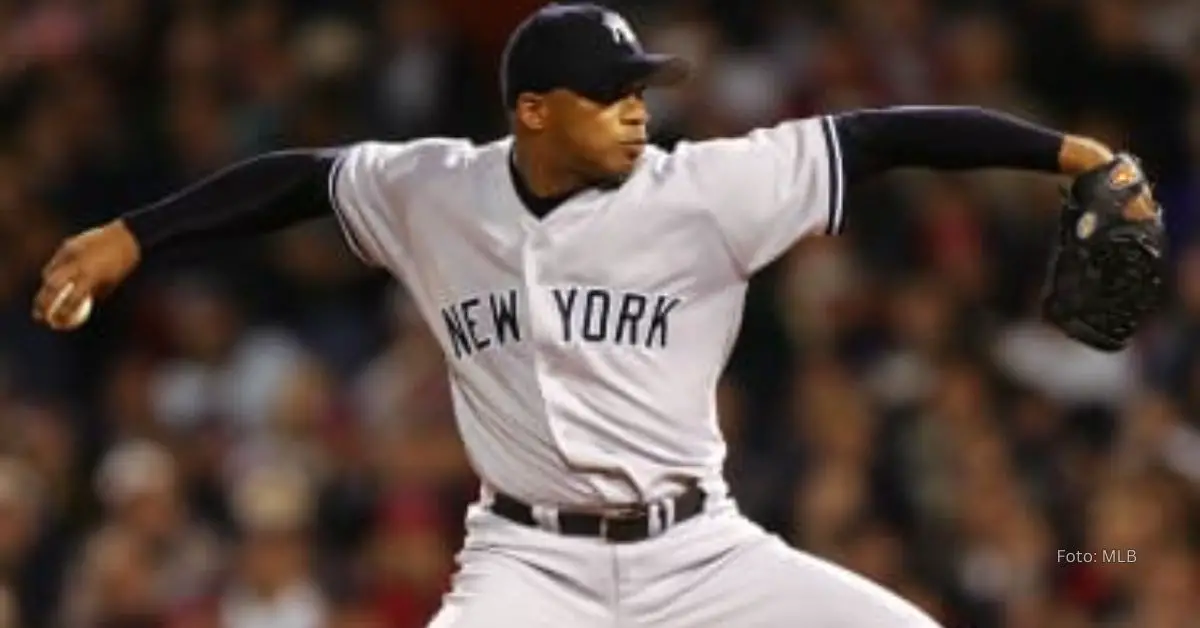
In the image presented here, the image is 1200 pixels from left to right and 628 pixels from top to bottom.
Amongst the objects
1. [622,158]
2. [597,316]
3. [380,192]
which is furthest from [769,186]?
[380,192]

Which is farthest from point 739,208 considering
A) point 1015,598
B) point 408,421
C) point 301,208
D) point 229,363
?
point 229,363

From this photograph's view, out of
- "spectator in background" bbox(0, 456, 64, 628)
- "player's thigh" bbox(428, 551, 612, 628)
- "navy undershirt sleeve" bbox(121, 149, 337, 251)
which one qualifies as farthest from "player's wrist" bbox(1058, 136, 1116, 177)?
"spectator in background" bbox(0, 456, 64, 628)

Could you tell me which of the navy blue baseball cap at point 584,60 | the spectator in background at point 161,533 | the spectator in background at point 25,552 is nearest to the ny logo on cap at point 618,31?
the navy blue baseball cap at point 584,60

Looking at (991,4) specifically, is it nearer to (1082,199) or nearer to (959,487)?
(959,487)

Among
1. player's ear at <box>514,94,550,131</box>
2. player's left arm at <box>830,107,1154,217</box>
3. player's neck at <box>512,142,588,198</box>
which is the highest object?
player's ear at <box>514,94,550,131</box>

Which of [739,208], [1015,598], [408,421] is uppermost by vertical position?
[739,208]

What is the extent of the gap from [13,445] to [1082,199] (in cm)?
510

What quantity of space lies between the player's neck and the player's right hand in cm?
67

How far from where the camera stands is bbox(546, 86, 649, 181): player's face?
5004mm

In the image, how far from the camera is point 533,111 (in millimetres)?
5047

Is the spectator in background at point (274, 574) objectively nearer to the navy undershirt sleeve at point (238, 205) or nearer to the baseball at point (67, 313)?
the navy undershirt sleeve at point (238, 205)

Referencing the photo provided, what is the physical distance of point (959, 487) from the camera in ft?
27.1

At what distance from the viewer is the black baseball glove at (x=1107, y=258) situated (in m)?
4.94

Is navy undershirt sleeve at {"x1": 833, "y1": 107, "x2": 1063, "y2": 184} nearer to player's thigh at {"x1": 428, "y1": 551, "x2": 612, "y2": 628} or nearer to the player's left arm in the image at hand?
the player's left arm
